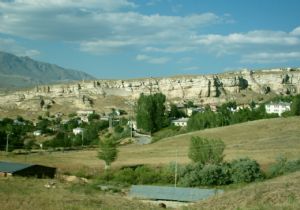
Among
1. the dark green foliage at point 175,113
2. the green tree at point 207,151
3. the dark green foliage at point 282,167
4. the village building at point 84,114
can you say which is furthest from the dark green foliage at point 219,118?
the village building at point 84,114

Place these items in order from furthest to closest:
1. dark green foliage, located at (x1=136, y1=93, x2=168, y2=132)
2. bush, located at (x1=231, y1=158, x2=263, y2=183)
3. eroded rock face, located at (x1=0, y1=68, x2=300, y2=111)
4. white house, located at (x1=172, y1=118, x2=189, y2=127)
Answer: eroded rock face, located at (x1=0, y1=68, x2=300, y2=111) → white house, located at (x1=172, y1=118, x2=189, y2=127) → dark green foliage, located at (x1=136, y1=93, x2=168, y2=132) → bush, located at (x1=231, y1=158, x2=263, y2=183)

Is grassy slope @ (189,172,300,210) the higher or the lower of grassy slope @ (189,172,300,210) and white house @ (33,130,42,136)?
the lower

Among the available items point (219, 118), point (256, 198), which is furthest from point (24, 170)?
point (219, 118)

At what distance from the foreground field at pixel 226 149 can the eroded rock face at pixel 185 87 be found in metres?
97.2

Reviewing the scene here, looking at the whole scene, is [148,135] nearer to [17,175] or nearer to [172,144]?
[172,144]

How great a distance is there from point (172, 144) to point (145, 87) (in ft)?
370

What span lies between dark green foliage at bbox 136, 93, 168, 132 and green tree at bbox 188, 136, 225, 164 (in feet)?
132

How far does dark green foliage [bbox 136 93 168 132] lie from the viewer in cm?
8962

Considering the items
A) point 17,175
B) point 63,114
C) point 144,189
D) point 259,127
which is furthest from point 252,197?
point 63,114

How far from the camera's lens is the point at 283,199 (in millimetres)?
16781

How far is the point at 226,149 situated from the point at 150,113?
30.9m

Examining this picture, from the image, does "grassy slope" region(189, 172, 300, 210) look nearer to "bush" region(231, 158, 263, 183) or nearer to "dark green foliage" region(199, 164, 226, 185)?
"dark green foliage" region(199, 164, 226, 185)

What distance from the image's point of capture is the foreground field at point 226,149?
53741 millimetres

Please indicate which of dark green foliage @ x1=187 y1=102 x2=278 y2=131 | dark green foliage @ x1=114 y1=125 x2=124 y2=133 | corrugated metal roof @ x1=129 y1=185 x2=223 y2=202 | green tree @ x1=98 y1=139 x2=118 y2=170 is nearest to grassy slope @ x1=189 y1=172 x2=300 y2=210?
corrugated metal roof @ x1=129 y1=185 x2=223 y2=202
